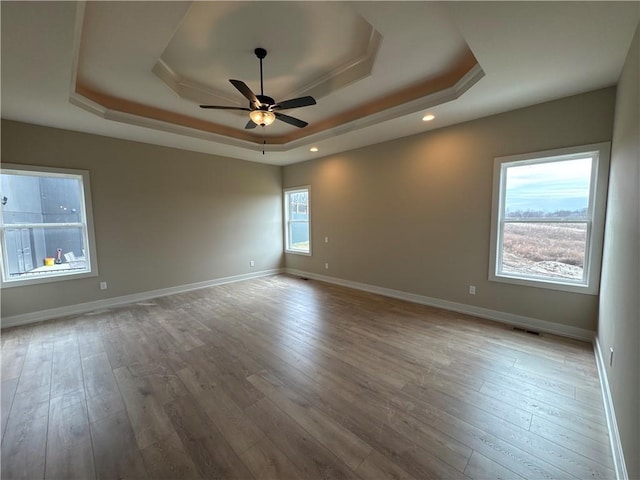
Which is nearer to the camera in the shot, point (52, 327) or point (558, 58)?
point (558, 58)

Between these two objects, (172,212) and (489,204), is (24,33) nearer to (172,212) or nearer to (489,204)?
(172,212)

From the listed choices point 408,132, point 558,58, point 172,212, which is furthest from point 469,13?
point 172,212

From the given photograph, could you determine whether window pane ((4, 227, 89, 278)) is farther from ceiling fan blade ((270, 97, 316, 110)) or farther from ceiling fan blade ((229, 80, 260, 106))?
ceiling fan blade ((270, 97, 316, 110))

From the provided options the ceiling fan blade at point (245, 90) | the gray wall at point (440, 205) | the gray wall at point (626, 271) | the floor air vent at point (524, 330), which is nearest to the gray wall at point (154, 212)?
the gray wall at point (440, 205)

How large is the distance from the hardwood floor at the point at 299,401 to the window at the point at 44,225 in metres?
0.82

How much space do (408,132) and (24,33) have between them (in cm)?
415

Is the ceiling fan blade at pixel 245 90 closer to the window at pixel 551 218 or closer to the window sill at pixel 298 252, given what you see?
the window at pixel 551 218

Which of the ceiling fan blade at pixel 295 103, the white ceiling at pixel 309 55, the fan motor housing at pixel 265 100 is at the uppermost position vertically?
the white ceiling at pixel 309 55

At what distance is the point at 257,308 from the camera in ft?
13.5

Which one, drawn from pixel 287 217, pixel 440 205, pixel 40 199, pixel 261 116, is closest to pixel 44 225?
pixel 40 199

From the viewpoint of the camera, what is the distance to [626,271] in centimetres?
173

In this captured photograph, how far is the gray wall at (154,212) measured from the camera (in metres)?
3.74

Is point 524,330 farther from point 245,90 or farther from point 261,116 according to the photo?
point 245,90

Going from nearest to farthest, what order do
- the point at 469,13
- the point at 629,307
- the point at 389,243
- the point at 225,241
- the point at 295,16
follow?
the point at 629,307
the point at 469,13
the point at 295,16
the point at 389,243
the point at 225,241
